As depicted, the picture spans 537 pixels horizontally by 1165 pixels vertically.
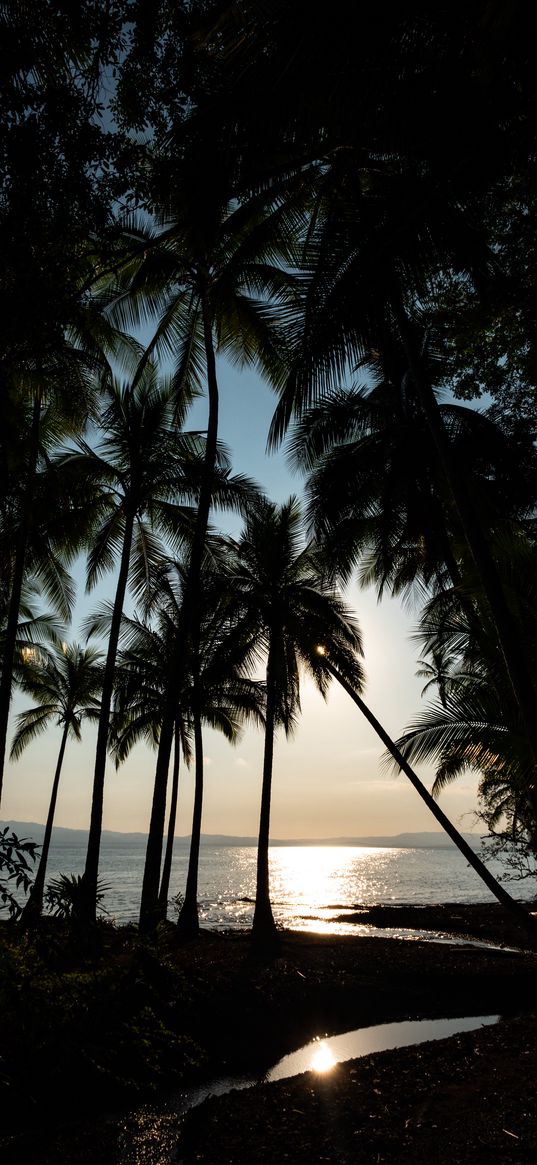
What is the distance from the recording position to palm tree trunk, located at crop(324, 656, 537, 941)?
10383mm

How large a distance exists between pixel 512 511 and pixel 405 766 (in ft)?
19.4

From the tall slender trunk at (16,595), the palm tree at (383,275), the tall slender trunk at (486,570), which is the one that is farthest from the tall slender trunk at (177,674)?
the tall slender trunk at (486,570)

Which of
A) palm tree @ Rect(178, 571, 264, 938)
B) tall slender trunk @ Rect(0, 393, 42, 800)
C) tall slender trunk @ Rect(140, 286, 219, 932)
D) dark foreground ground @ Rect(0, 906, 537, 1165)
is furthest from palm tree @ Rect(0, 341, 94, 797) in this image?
dark foreground ground @ Rect(0, 906, 537, 1165)

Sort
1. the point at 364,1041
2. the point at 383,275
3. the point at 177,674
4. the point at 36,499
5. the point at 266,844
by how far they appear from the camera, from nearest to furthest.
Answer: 1. the point at 383,275
2. the point at 364,1041
3. the point at 177,674
4. the point at 36,499
5. the point at 266,844

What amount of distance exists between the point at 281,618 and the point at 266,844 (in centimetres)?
601

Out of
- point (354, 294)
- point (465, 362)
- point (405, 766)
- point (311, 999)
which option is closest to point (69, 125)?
point (354, 294)

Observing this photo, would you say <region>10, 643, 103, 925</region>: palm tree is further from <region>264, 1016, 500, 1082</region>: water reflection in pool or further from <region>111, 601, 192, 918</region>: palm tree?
<region>264, 1016, 500, 1082</region>: water reflection in pool

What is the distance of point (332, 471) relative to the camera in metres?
14.3

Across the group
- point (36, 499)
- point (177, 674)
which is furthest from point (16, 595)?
point (177, 674)

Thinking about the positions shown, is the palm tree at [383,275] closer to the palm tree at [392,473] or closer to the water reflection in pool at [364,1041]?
the palm tree at [392,473]

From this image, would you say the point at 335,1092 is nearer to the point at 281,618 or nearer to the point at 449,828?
the point at 449,828

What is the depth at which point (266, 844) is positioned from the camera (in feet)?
54.3

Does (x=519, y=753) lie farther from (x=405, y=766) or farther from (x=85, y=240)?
(x=85, y=240)

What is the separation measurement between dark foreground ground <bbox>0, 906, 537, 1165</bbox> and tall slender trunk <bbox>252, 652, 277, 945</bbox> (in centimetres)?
313
